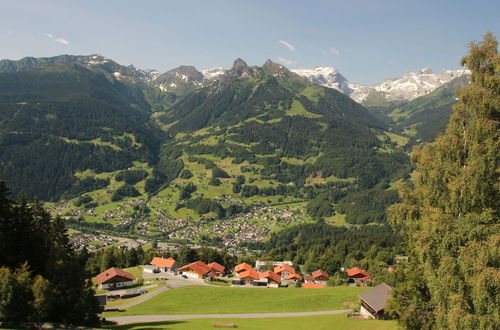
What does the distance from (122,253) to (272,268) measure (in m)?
45.6

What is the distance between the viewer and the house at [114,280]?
264 feet

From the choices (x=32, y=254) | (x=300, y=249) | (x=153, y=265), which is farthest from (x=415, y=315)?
(x=300, y=249)

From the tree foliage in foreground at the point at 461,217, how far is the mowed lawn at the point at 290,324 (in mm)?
16281

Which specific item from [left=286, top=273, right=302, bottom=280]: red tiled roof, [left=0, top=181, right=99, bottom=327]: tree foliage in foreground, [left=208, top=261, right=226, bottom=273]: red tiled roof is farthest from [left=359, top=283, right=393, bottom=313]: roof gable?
[left=208, top=261, right=226, bottom=273]: red tiled roof

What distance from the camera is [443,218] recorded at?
20.9 m

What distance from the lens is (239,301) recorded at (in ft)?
→ 207

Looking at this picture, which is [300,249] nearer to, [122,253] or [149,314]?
[122,253]

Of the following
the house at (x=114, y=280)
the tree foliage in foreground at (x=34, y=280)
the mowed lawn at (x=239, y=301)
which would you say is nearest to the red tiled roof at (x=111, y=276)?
the house at (x=114, y=280)

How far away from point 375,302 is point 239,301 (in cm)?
2435

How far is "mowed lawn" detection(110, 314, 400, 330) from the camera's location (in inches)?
1593

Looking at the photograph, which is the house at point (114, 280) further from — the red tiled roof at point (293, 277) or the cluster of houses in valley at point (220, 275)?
the red tiled roof at point (293, 277)

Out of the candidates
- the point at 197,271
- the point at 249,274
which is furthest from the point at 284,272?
the point at 197,271

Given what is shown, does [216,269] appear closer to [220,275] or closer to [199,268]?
[220,275]

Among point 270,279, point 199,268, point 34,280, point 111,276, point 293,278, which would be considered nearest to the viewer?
point 34,280
